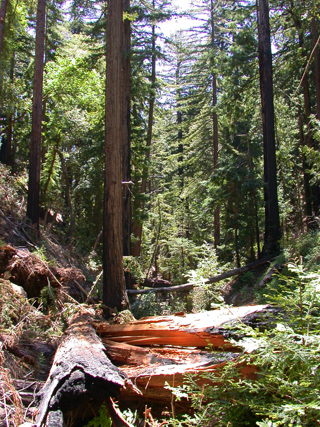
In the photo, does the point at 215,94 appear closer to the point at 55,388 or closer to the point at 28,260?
the point at 28,260

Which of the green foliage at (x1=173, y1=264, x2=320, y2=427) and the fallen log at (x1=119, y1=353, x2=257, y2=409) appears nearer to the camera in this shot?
the green foliage at (x1=173, y1=264, x2=320, y2=427)

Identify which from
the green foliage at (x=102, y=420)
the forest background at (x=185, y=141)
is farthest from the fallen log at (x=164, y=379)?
the forest background at (x=185, y=141)

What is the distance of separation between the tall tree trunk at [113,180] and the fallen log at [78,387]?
3.24 m

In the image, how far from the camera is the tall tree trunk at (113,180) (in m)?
7.20

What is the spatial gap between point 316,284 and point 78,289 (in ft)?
23.6

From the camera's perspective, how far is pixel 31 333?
5.29 meters

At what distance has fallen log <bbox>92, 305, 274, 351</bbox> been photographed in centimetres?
430

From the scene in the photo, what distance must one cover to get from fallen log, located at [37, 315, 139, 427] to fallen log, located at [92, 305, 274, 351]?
1.18 m

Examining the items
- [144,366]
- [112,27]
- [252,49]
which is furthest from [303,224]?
[144,366]

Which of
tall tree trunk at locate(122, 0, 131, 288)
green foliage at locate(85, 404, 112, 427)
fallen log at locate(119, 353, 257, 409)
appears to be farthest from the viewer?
tall tree trunk at locate(122, 0, 131, 288)

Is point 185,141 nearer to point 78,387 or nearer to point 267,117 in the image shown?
point 267,117

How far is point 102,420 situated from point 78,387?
0.62 meters

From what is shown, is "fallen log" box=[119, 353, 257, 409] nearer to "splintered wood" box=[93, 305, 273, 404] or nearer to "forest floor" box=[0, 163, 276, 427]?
"splintered wood" box=[93, 305, 273, 404]

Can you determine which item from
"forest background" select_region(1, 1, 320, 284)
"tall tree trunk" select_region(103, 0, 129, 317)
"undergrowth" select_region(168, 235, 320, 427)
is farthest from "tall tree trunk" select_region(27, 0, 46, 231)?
"undergrowth" select_region(168, 235, 320, 427)
